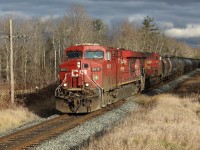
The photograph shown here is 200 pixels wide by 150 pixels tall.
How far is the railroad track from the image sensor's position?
1146 cm

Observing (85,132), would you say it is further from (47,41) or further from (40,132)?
(47,41)

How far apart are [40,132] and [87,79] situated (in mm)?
5122

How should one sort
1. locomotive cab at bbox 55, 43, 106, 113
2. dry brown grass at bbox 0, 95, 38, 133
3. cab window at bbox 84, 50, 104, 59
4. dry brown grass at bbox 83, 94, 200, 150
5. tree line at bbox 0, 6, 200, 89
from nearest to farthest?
1. dry brown grass at bbox 83, 94, 200, 150
2. dry brown grass at bbox 0, 95, 38, 133
3. locomotive cab at bbox 55, 43, 106, 113
4. cab window at bbox 84, 50, 104, 59
5. tree line at bbox 0, 6, 200, 89

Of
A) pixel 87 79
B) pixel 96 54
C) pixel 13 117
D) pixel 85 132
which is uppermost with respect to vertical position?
pixel 96 54

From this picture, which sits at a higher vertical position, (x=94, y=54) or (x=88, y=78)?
(x=94, y=54)

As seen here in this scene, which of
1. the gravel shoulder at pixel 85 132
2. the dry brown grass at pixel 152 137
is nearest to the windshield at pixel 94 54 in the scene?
the gravel shoulder at pixel 85 132

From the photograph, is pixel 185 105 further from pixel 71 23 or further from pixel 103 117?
pixel 71 23

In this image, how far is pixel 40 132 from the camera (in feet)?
44.0

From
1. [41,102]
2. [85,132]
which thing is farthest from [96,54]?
[41,102]

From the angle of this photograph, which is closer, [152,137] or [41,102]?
[152,137]

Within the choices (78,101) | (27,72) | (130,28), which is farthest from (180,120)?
(130,28)

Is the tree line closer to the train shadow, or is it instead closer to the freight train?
the train shadow

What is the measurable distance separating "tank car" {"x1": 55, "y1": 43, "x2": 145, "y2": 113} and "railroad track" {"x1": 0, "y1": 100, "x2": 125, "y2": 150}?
2.32ft

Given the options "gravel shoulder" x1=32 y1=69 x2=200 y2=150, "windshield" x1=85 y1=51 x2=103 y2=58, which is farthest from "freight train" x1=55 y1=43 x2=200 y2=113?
"gravel shoulder" x1=32 y1=69 x2=200 y2=150
